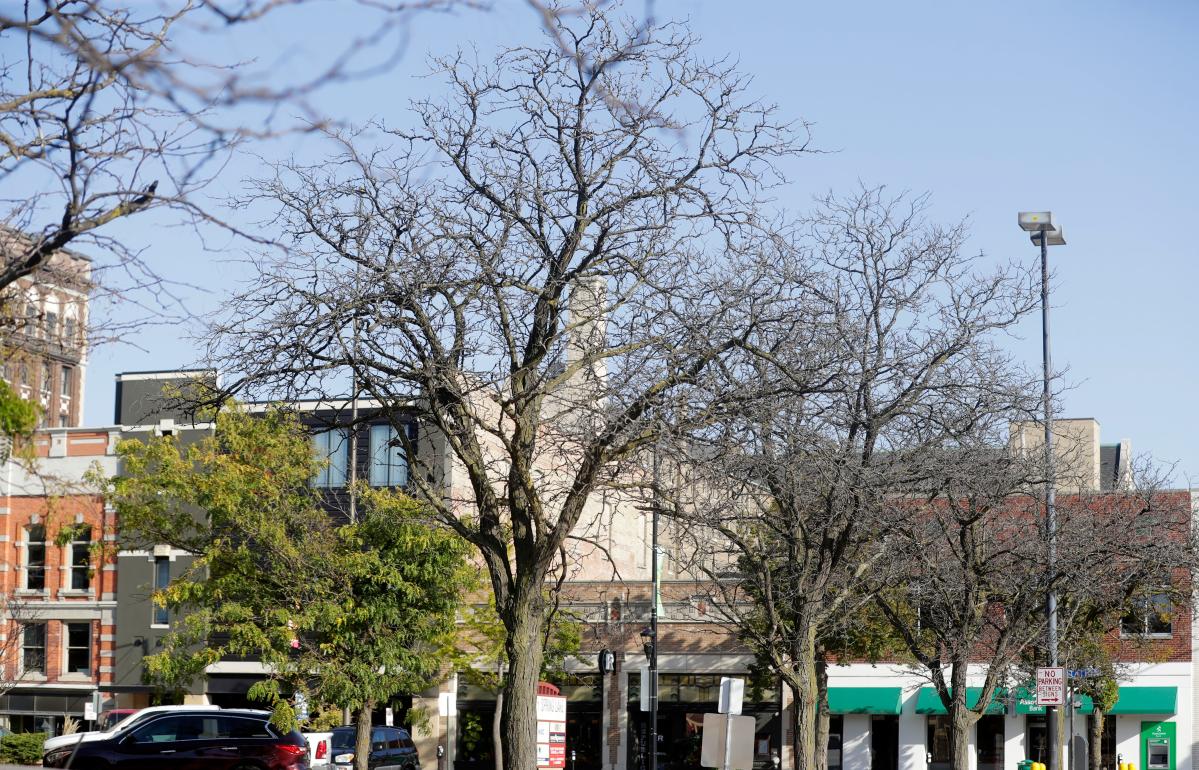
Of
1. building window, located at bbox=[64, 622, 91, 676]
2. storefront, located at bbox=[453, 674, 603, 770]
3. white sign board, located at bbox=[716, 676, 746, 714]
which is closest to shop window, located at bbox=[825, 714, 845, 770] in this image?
storefront, located at bbox=[453, 674, 603, 770]

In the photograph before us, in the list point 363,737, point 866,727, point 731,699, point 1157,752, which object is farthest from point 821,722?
point 731,699

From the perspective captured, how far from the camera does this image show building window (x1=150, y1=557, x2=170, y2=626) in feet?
163

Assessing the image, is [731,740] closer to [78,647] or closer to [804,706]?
[804,706]

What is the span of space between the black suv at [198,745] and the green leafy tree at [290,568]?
10385mm

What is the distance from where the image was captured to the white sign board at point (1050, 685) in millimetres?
25594

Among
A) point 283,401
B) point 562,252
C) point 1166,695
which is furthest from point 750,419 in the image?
point 1166,695

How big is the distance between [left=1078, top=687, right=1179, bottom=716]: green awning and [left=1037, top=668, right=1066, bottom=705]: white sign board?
1761cm

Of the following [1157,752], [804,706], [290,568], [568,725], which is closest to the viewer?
[804,706]

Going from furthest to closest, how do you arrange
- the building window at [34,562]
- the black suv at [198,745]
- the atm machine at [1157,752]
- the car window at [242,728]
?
1. the building window at [34,562]
2. the atm machine at [1157,752]
3. the car window at [242,728]
4. the black suv at [198,745]

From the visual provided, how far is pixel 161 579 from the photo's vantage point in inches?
1976

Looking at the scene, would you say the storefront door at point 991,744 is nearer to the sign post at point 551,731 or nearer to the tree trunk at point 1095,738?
the tree trunk at point 1095,738

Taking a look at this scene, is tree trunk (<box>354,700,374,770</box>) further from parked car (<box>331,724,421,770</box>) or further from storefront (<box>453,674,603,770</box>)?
storefront (<box>453,674,603,770</box>)

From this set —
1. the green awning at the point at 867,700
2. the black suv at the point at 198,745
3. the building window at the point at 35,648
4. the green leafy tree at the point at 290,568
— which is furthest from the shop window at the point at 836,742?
the building window at the point at 35,648

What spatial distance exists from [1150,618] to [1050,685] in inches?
701
